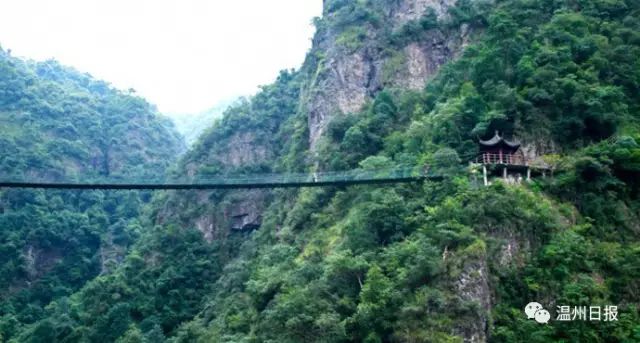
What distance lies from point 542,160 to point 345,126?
9.30m

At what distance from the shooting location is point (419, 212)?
18.0 m

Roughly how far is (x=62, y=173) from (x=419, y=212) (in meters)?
27.9

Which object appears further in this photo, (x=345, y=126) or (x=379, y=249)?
(x=345, y=126)

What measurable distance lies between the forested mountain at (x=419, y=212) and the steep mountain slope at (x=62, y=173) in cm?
156

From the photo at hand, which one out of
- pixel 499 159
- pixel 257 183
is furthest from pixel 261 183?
pixel 499 159

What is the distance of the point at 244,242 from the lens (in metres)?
29.9

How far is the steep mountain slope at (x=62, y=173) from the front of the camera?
32.4 metres

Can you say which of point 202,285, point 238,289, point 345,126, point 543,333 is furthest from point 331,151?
point 543,333

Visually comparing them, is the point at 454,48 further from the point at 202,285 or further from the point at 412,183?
the point at 202,285

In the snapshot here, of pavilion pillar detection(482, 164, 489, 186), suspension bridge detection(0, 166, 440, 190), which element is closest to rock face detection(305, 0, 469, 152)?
suspension bridge detection(0, 166, 440, 190)

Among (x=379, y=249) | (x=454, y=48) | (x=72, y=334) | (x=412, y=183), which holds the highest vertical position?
(x=454, y=48)

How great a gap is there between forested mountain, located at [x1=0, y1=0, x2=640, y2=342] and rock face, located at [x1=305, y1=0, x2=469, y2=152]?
0.08 meters

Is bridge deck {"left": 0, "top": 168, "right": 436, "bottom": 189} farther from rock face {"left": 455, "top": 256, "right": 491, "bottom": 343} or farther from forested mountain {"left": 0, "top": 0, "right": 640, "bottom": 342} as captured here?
rock face {"left": 455, "top": 256, "right": 491, "bottom": 343}

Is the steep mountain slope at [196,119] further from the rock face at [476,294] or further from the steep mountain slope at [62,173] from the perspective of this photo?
the rock face at [476,294]
